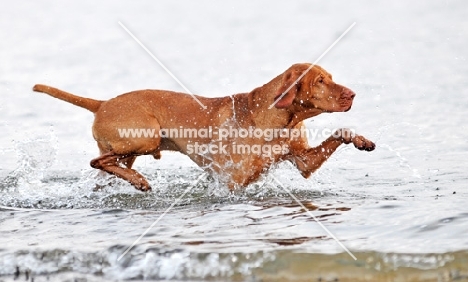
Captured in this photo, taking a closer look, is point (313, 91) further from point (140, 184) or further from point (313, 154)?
point (140, 184)

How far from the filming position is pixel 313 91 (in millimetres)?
7129

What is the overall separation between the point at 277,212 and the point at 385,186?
1.18 m

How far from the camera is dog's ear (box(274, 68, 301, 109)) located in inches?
278

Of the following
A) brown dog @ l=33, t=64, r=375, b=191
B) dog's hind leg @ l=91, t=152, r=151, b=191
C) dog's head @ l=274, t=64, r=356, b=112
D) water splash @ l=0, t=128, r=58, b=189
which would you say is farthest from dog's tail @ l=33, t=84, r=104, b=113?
dog's head @ l=274, t=64, r=356, b=112

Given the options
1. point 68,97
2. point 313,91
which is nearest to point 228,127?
point 313,91

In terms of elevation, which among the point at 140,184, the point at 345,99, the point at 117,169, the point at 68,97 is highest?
the point at 68,97

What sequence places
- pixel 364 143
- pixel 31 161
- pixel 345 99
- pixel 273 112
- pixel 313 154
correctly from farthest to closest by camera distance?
pixel 31 161, pixel 313 154, pixel 273 112, pixel 364 143, pixel 345 99

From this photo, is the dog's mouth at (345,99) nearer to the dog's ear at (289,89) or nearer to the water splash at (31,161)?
the dog's ear at (289,89)

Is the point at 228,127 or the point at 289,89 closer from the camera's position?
the point at 289,89

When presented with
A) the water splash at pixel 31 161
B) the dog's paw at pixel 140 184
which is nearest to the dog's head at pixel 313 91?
the dog's paw at pixel 140 184

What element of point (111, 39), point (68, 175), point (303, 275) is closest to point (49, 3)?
point (111, 39)

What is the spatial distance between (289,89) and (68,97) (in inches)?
68.7

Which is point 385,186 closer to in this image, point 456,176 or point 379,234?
point 456,176

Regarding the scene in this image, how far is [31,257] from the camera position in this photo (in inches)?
238
